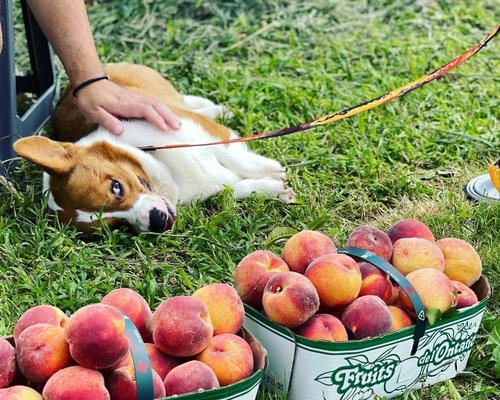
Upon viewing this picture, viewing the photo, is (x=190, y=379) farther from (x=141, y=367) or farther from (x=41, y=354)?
(x=41, y=354)

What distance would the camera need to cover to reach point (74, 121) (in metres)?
3.88

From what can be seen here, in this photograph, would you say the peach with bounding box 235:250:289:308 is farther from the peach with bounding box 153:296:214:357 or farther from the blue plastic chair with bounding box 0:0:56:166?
the blue plastic chair with bounding box 0:0:56:166

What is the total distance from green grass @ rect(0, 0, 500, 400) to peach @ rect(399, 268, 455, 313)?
28cm

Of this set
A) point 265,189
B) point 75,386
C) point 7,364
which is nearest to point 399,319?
point 75,386

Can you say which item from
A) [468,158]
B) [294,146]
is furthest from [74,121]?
[468,158]

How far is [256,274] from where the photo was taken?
7.06ft

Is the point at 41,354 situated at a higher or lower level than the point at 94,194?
higher

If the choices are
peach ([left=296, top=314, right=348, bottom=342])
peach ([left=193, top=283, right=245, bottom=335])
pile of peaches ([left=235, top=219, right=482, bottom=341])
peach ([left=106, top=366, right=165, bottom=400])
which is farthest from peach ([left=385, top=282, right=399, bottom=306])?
peach ([left=106, top=366, right=165, bottom=400])

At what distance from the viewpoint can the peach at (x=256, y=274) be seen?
2143 mm

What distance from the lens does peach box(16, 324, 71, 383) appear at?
175 cm

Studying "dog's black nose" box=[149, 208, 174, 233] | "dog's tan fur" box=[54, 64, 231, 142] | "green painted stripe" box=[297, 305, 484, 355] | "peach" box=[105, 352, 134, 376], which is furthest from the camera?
"dog's tan fur" box=[54, 64, 231, 142]

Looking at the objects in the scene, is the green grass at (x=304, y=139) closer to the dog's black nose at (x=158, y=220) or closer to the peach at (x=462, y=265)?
the dog's black nose at (x=158, y=220)

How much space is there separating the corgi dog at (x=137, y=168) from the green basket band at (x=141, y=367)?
1.52m

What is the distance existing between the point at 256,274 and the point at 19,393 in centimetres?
70
